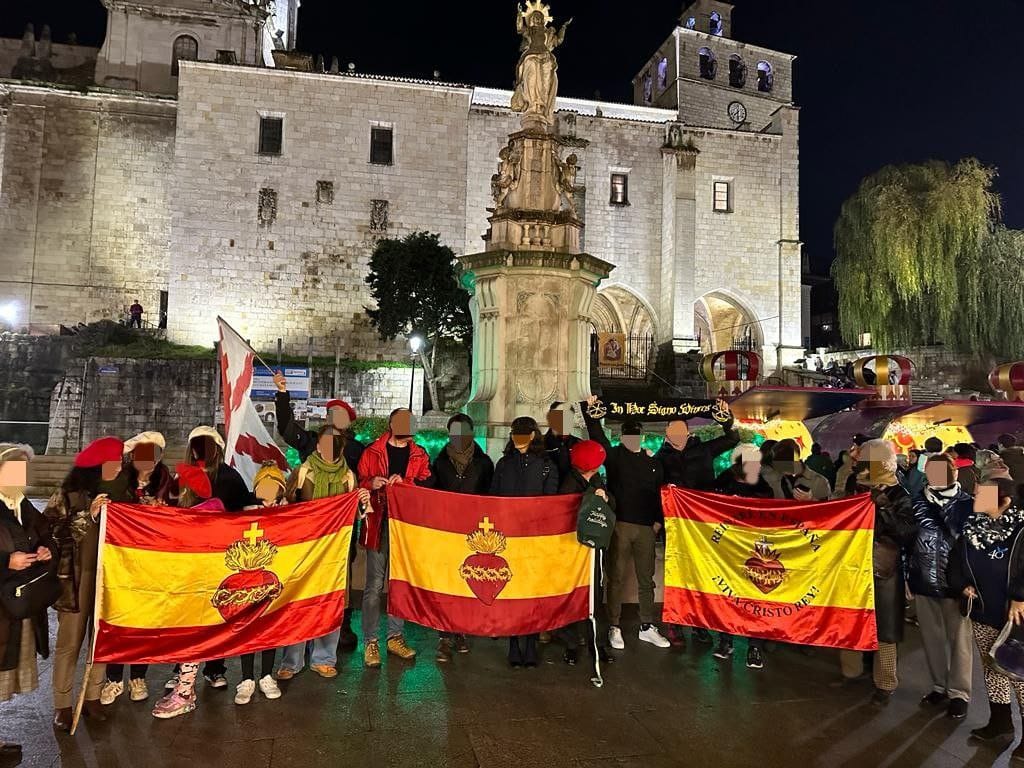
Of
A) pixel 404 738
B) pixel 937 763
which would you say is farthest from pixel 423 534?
pixel 937 763

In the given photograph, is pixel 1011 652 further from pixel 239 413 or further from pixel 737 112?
pixel 737 112

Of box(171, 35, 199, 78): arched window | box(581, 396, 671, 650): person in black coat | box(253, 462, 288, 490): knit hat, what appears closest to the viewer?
box(253, 462, 288, 490): knit hat

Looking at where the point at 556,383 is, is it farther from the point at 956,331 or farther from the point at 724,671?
the point at 956,331

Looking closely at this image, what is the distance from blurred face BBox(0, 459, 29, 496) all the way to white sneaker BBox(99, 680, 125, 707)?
151 cm

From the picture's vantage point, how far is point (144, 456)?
4.73 meters

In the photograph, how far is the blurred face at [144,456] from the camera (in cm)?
472

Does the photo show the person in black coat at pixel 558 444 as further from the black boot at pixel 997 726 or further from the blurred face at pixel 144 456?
the black boot at pixel 997 726

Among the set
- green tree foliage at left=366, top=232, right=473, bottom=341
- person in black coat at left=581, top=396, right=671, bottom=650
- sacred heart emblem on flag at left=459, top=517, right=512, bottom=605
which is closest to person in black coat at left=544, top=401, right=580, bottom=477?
person in black coat at left=581, top=396, right=671, bottom=650

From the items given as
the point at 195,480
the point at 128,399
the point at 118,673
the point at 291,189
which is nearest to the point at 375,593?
the point at 195,480

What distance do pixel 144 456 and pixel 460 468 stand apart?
2393mm

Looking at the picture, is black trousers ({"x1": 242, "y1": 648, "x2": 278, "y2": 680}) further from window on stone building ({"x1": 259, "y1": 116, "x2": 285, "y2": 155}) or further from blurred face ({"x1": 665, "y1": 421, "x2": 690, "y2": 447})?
window on stone building ({"x1": 259, "y1": 116, "x2": 285, "y2": 155})

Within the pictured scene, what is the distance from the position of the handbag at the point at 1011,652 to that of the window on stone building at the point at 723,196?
3291 cm

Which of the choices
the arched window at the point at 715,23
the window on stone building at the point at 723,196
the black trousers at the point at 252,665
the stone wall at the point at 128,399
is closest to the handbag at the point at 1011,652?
the black trousers at the point at 252,665

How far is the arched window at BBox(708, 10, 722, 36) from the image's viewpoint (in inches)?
1706
